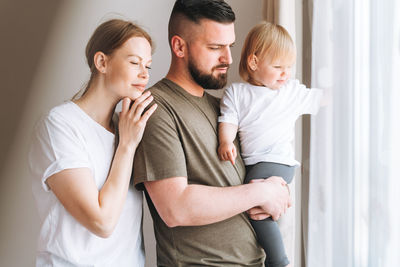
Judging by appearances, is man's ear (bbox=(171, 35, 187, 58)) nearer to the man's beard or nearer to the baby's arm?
the man's beard

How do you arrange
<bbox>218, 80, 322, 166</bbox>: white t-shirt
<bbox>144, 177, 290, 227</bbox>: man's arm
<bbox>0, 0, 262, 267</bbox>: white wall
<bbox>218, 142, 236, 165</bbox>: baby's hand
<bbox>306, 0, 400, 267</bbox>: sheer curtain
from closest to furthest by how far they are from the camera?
<bbox>306, 0, 400, 267</bbox>: sheer curtain → <bbox>144, 177, 290, 227</bbox>: man's arm → <bbox>218, 142, 236, 165</bbox>: baby's hand → <bbox>218, 80, 322, 166</bbox>: white t-shirt → <bbox>0, 0, 262, 267</bbox>: white wall

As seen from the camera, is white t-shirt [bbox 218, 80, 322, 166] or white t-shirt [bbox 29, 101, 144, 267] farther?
white t-shirt [bbox 218, 80, 322, 166]

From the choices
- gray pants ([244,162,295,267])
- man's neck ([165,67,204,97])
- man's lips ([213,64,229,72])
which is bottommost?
gray pants ([244,162,295,267])

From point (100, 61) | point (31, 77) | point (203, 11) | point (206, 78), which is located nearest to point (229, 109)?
point (206, 78)

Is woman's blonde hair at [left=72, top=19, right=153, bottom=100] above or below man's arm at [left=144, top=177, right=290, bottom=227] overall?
above

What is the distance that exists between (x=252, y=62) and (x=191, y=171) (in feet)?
1.59

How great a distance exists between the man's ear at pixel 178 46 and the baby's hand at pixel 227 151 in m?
0.39

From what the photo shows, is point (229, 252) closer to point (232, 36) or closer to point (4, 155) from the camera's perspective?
point (232, 36)

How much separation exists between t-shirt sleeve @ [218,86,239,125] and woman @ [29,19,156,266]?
0.96 feet

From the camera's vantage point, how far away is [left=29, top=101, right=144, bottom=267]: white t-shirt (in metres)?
1.33

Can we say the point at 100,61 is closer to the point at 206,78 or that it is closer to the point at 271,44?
the point at 206,78

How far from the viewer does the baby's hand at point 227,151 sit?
1.48 meters

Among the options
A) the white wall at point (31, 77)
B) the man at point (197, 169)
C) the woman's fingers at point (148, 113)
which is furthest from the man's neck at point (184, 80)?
the white wall at point (31, 77)

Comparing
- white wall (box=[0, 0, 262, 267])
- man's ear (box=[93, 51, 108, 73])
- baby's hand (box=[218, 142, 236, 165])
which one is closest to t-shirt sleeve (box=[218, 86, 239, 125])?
baby's hand (box=[218, 142, 236, 165])
